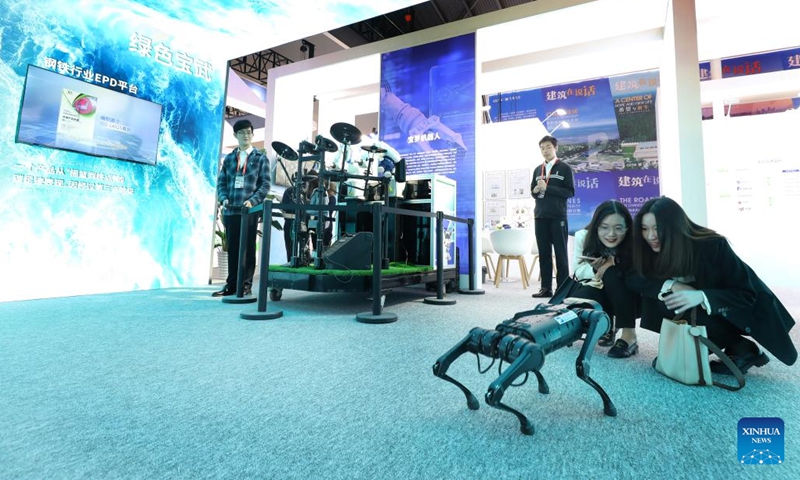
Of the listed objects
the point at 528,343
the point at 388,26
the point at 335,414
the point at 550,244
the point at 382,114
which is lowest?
the point at 335,414

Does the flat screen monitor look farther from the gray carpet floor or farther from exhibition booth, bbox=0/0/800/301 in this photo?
the gray carpet floor

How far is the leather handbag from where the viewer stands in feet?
4.03

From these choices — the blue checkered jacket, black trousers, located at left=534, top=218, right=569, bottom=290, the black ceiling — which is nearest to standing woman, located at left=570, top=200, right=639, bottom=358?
black trousers, located at left=534, top=218, right=569, bottom=290

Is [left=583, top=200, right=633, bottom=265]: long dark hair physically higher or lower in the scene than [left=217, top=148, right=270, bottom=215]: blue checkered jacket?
lower

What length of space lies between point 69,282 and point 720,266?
480 cm

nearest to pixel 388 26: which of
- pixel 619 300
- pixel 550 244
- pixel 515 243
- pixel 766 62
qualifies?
pixel 515 243

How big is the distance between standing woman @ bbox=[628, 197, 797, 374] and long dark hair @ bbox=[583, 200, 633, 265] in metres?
0.13

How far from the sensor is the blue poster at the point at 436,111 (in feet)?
14.8

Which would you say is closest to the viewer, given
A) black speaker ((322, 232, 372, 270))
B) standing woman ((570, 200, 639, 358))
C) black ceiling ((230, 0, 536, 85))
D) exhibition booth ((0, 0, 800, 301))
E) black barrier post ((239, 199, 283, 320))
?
standing woman ((570, 200, 639, 358))

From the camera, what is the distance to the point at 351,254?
2.93 metres

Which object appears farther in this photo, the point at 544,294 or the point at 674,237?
the point at 544,294

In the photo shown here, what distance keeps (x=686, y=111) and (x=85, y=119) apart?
19.6 feet

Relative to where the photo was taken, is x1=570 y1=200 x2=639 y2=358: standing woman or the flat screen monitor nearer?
x1=570 y1=200 x2=639 y2=358: standing woman

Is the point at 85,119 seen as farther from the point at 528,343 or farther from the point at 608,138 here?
the point at 608,138
